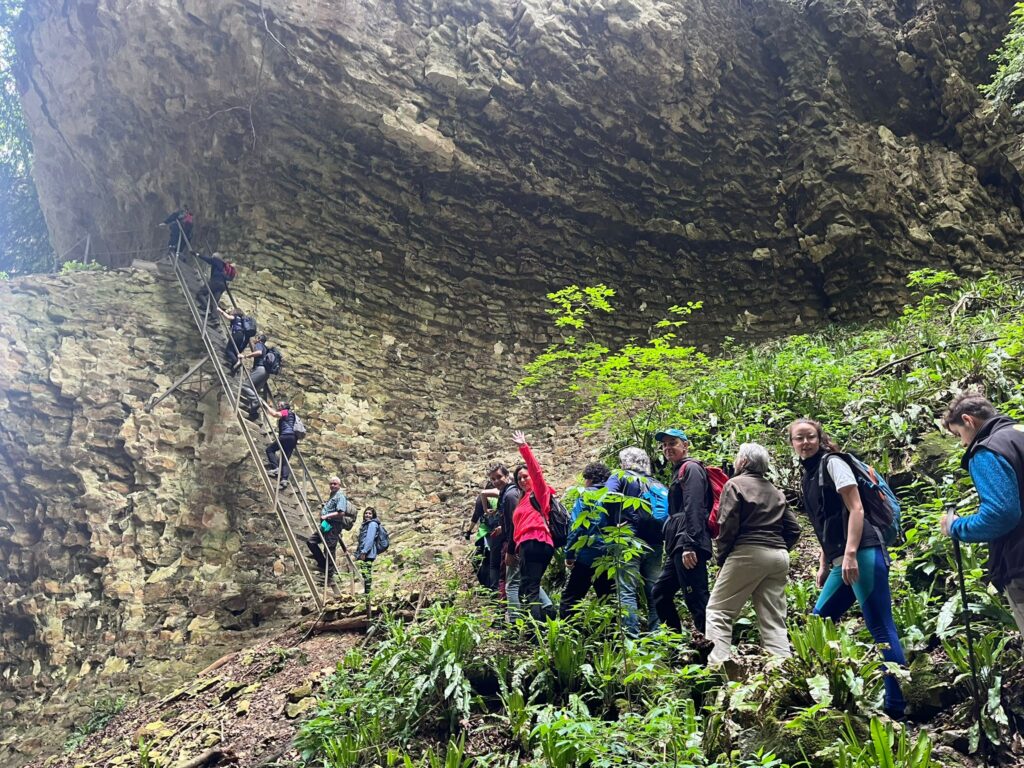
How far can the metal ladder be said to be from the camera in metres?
6.68

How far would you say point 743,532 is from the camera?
3354 millimetres

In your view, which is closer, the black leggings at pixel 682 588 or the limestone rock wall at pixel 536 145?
the black leggings at pixel 682 588

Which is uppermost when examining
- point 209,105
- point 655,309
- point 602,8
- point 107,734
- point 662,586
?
point 602,8

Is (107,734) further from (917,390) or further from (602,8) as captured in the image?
(602,8)

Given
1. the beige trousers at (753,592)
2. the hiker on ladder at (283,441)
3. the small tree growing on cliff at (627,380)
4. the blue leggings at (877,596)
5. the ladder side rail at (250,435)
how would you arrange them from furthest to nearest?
the hiker on ladder at (283,441) → the ladder side rail at (250,435) → the small tree growing on cliff at (627,380) → the beige trousers at (753,592) → the blue leggings at (877,596)

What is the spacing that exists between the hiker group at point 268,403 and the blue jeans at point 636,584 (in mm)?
2684

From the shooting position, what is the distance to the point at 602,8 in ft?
40.4

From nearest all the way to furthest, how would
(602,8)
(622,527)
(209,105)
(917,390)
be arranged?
(622,527) → (917,390) → (209,105) → (602,8)

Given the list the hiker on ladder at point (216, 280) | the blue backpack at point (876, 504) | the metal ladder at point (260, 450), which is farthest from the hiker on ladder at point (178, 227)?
the blue backpack at point (876, 504)

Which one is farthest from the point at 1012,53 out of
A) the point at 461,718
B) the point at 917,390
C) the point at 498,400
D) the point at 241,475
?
the point at 241,475

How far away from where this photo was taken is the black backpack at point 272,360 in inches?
346

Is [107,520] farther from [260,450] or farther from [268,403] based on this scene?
[268,403]

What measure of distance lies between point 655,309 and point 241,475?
834 centimetres

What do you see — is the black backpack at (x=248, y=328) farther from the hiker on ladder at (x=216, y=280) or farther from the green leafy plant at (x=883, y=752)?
the green leafy plant at (x=883, y=752)
